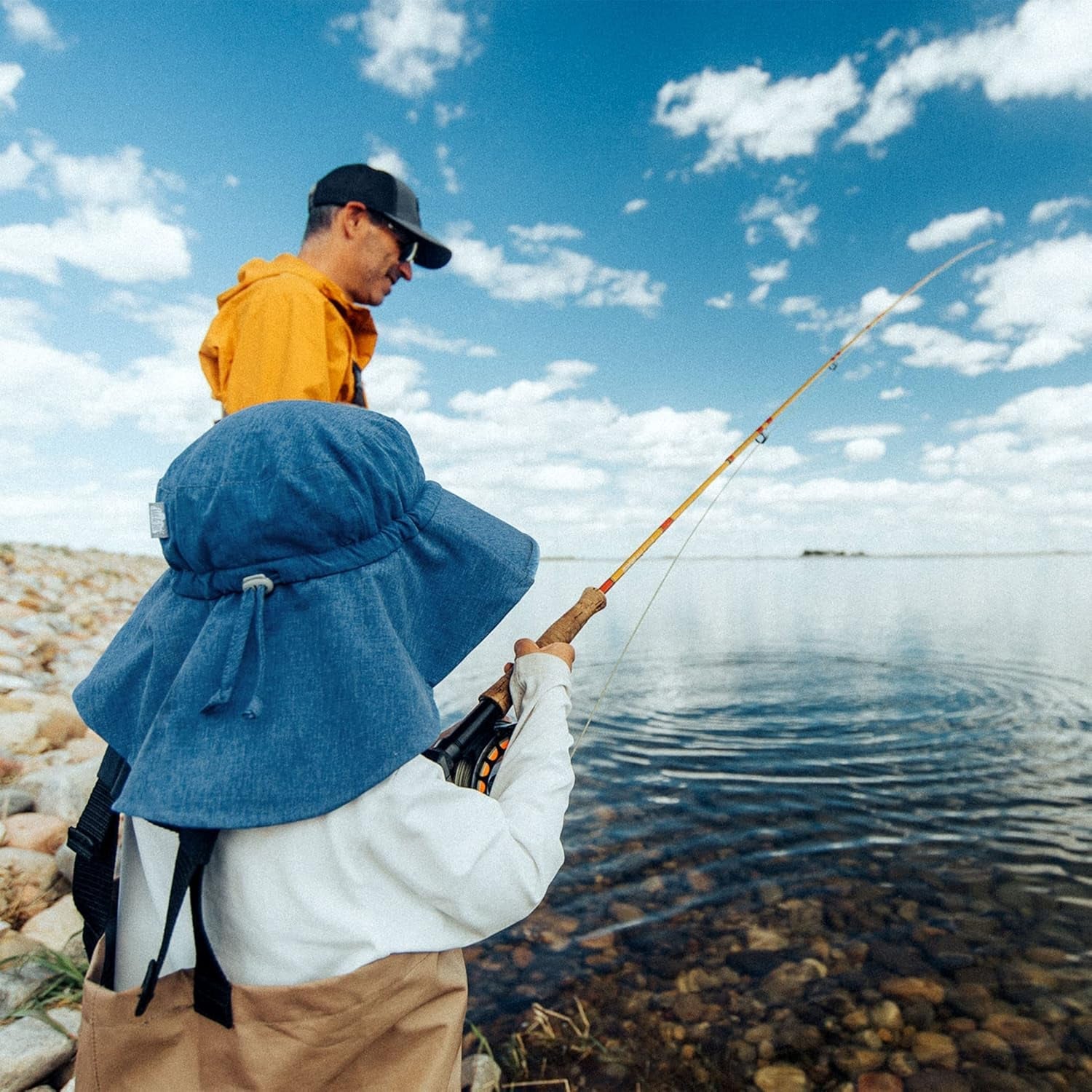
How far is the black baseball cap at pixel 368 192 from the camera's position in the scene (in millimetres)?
3561

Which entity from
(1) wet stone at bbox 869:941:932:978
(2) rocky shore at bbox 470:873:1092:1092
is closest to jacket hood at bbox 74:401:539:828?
(2) rocky shore at bbox 470:873:1092:1092

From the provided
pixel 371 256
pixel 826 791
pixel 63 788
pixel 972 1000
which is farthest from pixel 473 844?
pixel 826 791

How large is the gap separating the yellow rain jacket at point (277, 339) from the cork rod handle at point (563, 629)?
4.75 feet

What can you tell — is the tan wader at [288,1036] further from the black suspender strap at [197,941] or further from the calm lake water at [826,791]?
the calm lake water at [826,791]

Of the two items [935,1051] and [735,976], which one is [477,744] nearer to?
[735,976]

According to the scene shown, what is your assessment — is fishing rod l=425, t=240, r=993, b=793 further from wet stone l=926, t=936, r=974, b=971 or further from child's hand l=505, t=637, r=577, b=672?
wet stone l=926, t=936, r=974, b=971

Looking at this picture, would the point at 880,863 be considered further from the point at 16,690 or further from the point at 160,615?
the point at 16,690

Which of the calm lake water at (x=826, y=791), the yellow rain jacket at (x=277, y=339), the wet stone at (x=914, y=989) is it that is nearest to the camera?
the yellow rain jacket at (x=277, y=339)

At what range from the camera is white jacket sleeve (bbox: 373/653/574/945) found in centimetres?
122

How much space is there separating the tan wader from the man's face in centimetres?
312

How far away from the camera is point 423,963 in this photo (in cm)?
137

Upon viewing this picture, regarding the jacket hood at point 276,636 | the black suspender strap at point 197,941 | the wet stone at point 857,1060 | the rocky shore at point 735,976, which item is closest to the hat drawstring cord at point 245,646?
the jacket hood at point 276,636

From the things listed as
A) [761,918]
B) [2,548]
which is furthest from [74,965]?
[2,548]

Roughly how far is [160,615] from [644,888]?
455cm
